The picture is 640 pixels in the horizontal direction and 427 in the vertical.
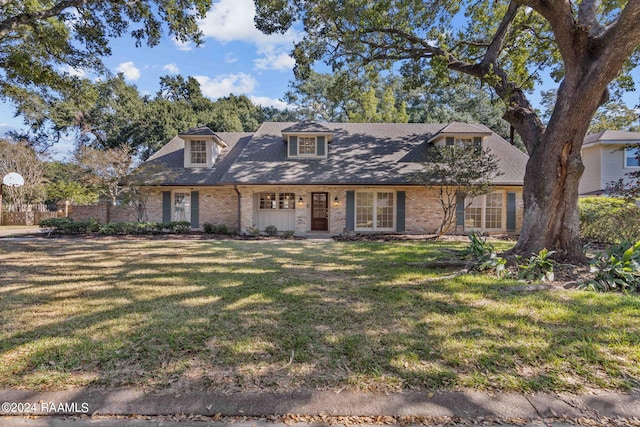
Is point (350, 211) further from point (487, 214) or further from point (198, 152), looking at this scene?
point (198, 152)

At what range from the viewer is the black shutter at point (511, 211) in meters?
13.4

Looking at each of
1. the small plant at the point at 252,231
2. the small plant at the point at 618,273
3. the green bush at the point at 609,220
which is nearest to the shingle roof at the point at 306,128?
the small plant at the point at 252,231

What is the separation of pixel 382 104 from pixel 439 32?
1620 cm

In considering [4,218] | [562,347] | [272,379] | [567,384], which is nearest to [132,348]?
[272,379]

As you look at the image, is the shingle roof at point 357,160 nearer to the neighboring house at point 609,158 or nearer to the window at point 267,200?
the window at point 267,200

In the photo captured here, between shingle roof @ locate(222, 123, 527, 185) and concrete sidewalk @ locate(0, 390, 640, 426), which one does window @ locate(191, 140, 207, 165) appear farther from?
concrete sidewalk @ locate(0, 390, 640, 426)

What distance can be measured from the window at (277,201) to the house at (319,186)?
5cm

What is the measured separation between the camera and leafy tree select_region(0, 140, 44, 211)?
19719 millimetres

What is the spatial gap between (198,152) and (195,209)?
10.1ft

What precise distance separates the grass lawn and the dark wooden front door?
8864mm

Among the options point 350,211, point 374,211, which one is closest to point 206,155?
point 350,211

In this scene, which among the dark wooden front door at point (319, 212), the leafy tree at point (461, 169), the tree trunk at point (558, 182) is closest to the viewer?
the tree trunk at point (558, 182)

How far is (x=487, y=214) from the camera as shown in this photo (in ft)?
45.2

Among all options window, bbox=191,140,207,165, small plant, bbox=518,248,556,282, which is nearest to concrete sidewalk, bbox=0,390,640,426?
small plant, bbox=518,248,556,282
